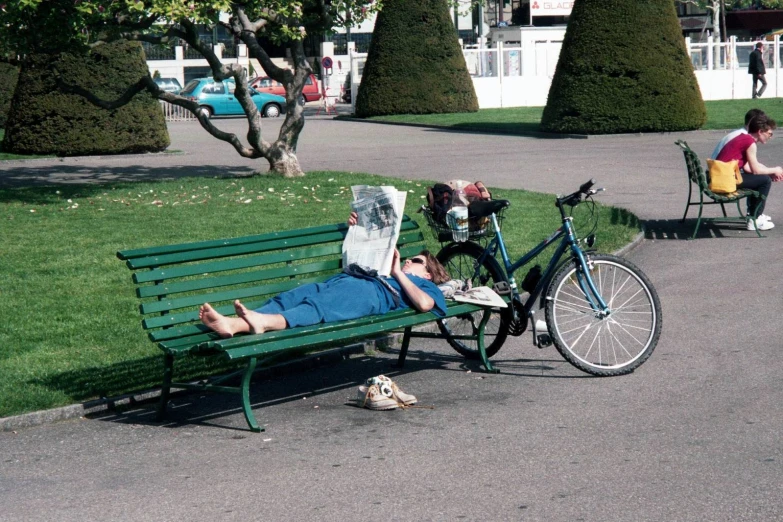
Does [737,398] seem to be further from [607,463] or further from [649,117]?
[649,117]

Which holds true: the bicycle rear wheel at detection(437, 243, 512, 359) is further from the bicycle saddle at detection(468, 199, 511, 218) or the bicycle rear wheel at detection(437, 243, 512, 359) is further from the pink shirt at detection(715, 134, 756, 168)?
the pink shirt at detection(715, 134, 756, 168)

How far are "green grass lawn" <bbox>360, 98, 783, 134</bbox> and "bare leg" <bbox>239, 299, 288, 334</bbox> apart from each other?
2254 centimetres

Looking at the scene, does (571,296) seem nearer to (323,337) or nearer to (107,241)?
(323,337)

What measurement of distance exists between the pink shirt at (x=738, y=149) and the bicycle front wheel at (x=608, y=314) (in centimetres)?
539

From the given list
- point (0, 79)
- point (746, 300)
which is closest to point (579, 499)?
point (746, 300)

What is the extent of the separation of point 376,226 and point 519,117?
27.5m

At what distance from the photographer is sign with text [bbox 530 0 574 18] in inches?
2322

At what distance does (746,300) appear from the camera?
29.4ft

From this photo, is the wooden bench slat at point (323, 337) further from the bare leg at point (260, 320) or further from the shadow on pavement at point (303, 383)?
the shadow on pavement at point (303, 383)

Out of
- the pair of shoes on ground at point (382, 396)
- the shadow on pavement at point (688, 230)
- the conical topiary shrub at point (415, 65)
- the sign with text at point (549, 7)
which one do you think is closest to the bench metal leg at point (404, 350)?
the pair of shoes on ground at point (382, 396)

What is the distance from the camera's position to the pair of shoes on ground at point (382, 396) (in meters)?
6.24

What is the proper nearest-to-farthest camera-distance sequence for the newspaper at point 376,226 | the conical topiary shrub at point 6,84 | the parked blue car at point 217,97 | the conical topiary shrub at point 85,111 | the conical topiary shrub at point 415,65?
the newspaper at point 376,226 → the conical topiary shrub at point 85,111 → the conical topiary shrub at point 6,84 → the conical topiary shrub at point 415,65 → the parked blue car at point 217,97

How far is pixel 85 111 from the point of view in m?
24.5

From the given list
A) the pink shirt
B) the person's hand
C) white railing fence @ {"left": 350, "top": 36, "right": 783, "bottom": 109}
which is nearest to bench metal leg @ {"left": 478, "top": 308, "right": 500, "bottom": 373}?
the person's hand
